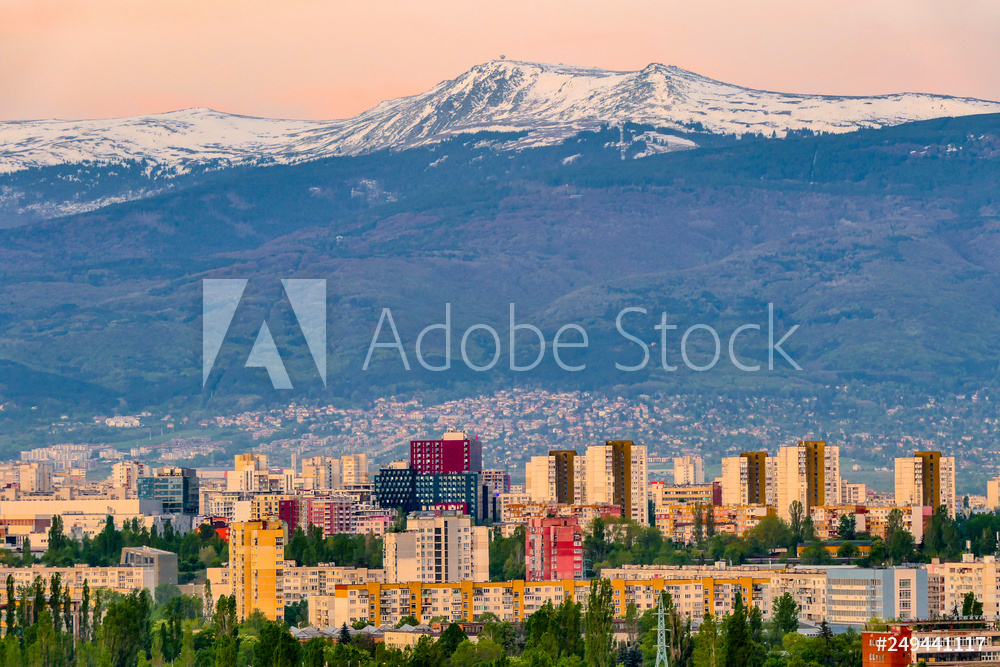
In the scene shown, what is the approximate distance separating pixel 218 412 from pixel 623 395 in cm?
3225

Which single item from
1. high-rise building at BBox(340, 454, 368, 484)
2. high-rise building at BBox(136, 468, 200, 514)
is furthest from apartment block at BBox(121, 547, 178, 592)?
high-rise building at BBox(340, 454, 368, 484)

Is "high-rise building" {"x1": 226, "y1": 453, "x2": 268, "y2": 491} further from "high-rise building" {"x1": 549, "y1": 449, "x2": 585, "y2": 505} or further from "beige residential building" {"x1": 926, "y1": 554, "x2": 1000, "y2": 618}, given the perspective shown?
"beige residential building" {"x1": 926, "y1": 554, "x2": 1000, "y2": 618}

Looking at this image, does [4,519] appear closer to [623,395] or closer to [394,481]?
[394,481]

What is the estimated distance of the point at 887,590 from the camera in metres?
72.7

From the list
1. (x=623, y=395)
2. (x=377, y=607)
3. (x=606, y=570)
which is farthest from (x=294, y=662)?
(x=623, y=395)

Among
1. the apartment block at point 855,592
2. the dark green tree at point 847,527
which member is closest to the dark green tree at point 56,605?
the apartment block at point 855,592

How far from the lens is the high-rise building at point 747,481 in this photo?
117312mm

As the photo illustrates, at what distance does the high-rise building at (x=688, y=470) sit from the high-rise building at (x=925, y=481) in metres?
32.6

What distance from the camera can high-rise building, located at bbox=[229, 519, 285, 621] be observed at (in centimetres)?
7669

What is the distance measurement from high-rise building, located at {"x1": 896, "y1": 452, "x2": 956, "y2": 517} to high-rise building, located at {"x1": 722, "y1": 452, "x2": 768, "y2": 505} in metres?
6.41

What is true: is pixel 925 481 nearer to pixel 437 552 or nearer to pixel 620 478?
pixel 620 478

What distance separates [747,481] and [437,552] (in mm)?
38031

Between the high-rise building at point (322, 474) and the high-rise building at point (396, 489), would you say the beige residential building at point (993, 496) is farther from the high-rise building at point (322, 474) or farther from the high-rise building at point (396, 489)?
the high-rise building at point (322, 474)

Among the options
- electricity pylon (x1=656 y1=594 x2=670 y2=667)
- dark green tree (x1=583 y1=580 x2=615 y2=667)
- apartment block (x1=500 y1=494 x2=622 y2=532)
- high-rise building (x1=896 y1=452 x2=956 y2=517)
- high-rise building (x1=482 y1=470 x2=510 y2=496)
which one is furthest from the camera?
high-rise building (x1=482 y1=470 x2=510 y2=496)
